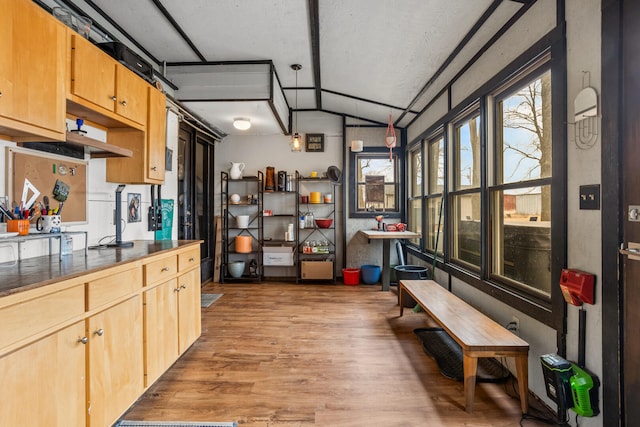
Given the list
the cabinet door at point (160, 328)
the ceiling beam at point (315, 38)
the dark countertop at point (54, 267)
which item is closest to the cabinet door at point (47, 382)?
the dark countertop at point (54, 267)

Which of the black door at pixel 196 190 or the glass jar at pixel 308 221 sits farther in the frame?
the glass jar at pixel 308 221

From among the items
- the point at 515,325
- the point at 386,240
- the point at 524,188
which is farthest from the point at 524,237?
the point at 386,240

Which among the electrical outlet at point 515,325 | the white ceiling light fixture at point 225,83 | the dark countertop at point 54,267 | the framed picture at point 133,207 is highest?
the white ceiling light fixture at point 225,83

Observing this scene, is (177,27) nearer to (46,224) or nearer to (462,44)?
(46,224)

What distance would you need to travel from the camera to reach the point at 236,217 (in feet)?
17.7

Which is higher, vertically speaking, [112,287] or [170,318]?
[112,287]

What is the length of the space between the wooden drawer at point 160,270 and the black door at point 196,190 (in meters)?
2.12

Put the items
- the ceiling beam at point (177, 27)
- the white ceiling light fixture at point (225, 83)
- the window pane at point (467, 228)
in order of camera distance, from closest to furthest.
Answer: the ceiling beam at point (177, 27) < the window pane at point (467, 228) < the white ceiling light fixture at point (225, 83)

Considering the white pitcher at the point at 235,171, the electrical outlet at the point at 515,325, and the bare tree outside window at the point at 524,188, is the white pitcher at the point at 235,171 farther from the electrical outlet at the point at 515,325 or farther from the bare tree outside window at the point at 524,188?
the electrical outlet at the point at 515,325

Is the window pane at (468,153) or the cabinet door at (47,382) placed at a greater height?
the window pane at (468,153)

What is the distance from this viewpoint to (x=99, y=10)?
2545mm

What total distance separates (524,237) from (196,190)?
438 centimetres

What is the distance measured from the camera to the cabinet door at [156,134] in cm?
260

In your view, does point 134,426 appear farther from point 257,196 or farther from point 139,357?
point 257,196
